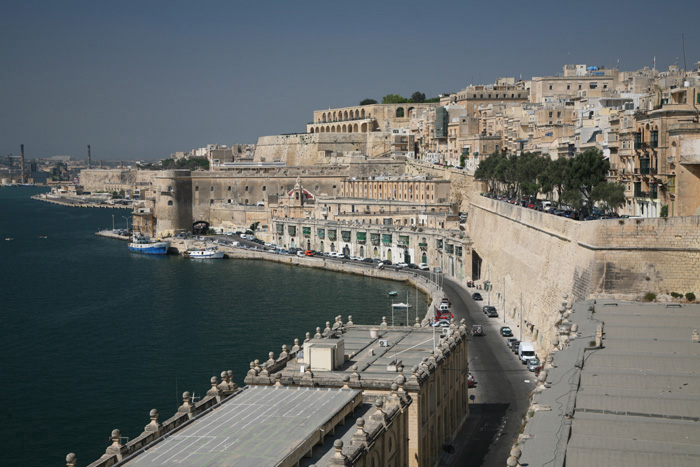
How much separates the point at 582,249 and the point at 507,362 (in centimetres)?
425

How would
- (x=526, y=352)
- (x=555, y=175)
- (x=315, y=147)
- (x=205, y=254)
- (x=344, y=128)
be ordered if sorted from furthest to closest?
(x=344, y=128)
(x=315, y=147)
(x=205, y=254)
(x=555, y=175)
(x=526, y=352)

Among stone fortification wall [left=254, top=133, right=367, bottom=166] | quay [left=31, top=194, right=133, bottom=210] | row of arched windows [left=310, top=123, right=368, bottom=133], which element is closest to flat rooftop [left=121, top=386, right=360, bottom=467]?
stone fortification wall [left=254, top=133, right=367, bottom=166]

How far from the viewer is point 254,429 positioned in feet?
37.6

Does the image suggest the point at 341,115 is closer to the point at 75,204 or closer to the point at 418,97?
the point at 418,97

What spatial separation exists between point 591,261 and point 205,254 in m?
36.2

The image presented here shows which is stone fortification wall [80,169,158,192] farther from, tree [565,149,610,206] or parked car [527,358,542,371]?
parked car [527,358,542,371]

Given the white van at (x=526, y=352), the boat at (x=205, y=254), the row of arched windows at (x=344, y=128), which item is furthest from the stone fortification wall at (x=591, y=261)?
the row of arched windows at (x=344, y=128)

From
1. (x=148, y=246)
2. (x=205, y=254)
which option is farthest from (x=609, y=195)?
(x=148, y=246)

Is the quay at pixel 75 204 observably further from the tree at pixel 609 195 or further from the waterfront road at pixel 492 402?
the waterfront road at pixel 492 402

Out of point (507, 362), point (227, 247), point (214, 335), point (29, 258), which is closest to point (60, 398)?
point (214, 335)

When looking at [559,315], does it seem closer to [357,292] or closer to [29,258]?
[357,292]

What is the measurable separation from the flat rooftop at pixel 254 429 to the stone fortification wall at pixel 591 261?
861cm

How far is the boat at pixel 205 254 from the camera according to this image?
171 feet

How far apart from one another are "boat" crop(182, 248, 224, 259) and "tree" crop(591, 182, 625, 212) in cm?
3048
